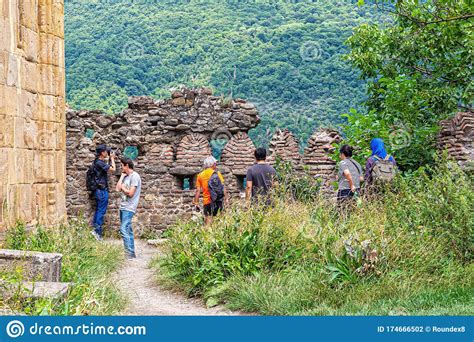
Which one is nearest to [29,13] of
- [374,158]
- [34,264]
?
[34,264]

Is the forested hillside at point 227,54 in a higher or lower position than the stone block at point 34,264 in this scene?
higher

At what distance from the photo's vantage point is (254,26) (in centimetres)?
3497

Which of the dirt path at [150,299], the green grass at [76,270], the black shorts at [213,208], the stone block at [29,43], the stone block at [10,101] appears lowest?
the dirt path at [150,299]

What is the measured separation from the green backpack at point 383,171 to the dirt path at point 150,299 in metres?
3.17

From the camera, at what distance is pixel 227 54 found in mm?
31500

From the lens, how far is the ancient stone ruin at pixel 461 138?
1280 cm

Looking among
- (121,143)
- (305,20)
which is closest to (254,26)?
(305,20)

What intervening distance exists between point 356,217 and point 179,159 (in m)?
6.71

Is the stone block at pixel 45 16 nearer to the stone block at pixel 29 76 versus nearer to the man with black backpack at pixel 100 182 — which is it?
the stone block at pixel 29 76

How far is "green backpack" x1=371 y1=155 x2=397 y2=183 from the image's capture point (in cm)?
993

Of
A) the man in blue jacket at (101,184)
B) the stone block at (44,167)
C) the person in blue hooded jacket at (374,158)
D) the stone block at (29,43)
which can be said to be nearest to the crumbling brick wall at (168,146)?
the man in blue jacket at (101,184)

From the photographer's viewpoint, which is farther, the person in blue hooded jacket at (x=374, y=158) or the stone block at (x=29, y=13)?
the person in blue hooded jacket at (x=374, y=158)

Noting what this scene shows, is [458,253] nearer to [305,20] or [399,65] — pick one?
[399,65]

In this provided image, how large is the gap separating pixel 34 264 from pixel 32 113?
10.3ft
